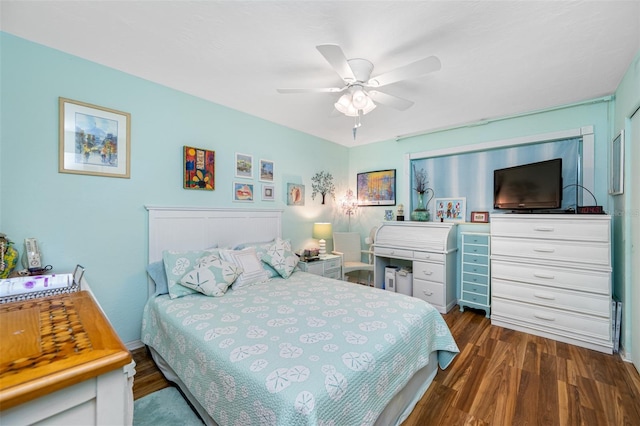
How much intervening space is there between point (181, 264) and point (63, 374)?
1805 millimetres

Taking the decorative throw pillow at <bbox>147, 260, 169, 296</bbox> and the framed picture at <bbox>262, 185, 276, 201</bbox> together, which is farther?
the framed picture at <bbox>262, 185, 276, 201</bbox>

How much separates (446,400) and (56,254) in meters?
3.07

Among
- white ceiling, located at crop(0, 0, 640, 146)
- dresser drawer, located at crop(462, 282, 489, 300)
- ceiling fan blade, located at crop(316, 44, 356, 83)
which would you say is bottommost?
dresser drawer, located at crop(462, 282, 489, 300)

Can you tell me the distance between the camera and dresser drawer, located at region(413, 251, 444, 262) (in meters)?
3.26

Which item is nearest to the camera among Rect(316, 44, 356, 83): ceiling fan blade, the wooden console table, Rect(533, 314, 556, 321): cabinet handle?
the wooden console table

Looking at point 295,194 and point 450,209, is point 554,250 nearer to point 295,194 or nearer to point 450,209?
point 450,209

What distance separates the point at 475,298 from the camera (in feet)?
10.6

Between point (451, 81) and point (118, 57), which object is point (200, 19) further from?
point (451, 81)

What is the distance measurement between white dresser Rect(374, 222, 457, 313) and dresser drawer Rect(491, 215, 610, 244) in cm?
59

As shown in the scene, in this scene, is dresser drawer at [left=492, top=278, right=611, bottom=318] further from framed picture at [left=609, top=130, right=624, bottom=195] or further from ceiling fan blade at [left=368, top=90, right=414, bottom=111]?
ceiling fan blade at [left=368, top=90, right=414, bottom=111]

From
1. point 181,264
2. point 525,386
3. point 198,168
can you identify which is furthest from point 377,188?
point 181,264

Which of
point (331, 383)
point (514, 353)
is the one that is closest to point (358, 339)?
point (331, 383)

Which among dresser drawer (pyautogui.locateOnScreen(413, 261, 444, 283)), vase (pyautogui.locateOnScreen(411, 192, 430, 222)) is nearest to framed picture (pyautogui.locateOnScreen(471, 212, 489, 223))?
vase (pyautogui.locateOnScreen(411, 192, 430, 222))

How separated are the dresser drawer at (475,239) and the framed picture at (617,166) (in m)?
1.17
